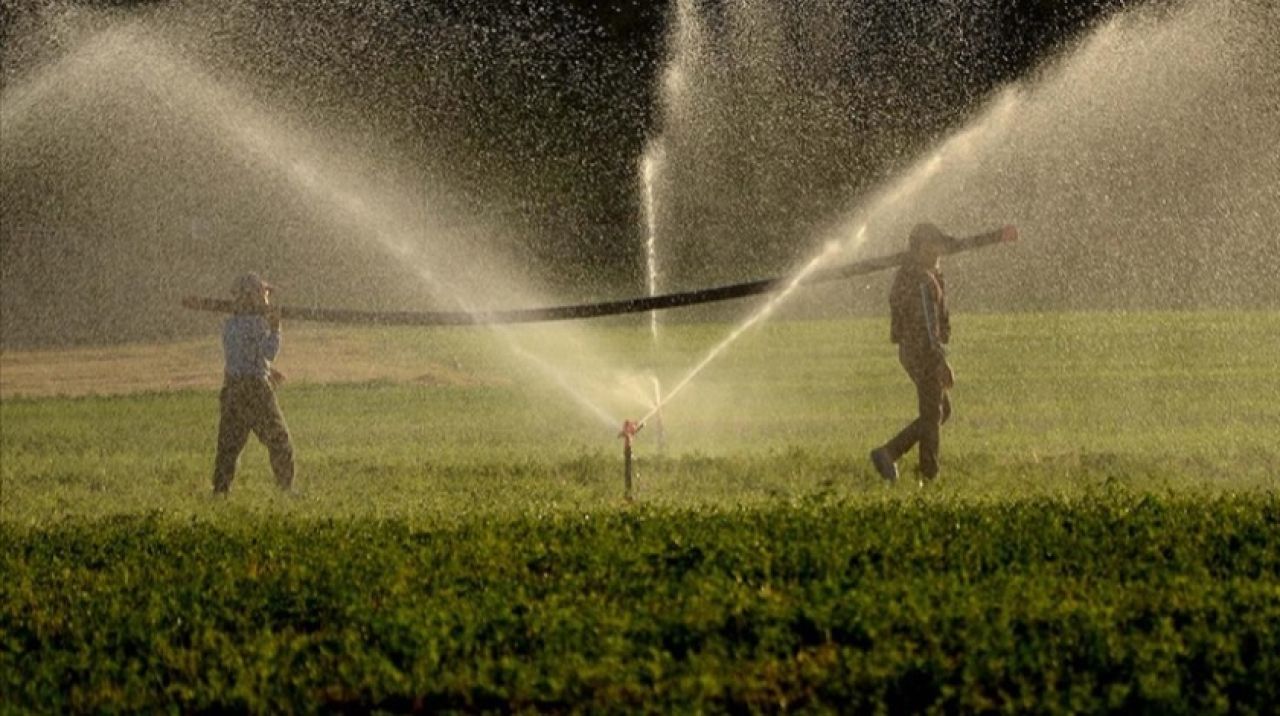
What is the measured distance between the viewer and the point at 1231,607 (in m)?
8.78

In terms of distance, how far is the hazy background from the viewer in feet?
136

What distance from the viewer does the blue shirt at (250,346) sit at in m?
15.4

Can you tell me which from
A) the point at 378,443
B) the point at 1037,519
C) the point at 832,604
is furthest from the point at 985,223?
the point at 832,604

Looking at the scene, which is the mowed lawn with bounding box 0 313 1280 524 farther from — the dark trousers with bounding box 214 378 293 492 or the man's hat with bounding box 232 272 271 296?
the man's hat with bounding box 232 272 271 296

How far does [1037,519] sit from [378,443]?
1050 cm

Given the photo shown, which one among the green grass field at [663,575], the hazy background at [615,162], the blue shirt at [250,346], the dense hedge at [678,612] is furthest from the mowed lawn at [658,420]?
the hazy background at [615,162]

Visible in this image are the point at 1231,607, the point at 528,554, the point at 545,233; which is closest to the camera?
the point at 1231,607

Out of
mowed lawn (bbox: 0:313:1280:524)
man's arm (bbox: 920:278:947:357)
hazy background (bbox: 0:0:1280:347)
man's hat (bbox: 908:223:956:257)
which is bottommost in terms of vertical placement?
mowed lawn (bbox: 0:313:1280:524)

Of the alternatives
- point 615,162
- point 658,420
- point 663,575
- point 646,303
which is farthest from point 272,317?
point 615,162

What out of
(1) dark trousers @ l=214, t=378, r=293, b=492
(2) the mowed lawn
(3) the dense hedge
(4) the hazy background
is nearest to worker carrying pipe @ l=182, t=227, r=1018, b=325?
(1) dark trousers @ l=214, t=378, r=293, b=492

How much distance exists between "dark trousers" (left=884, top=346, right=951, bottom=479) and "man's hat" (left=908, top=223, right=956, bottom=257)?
0.69 meters

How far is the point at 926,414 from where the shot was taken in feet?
47.3

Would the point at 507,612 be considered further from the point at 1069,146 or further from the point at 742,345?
the point at 1069,146

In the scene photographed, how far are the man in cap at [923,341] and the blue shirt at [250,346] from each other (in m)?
4.32
